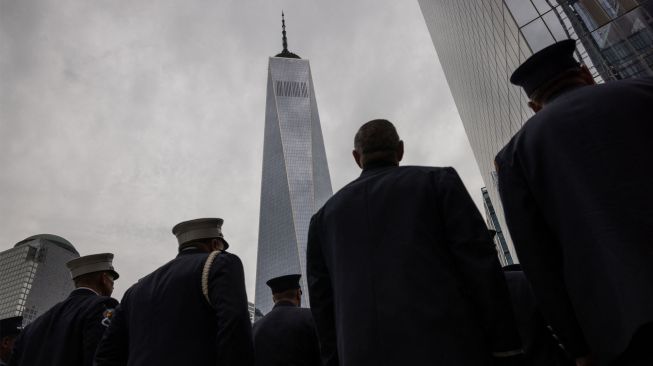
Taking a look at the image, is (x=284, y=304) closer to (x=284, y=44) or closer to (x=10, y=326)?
(x=10, y=326)

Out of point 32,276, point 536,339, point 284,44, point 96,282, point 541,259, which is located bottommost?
point 536,339

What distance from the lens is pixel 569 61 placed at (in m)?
2.27

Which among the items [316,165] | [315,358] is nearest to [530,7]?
[315,358]

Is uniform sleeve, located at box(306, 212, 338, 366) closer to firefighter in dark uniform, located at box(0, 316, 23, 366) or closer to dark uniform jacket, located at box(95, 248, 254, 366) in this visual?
Answer: dark uniform jacket, located at box(95, 248, 254, 366)

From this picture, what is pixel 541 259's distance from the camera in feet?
6.13

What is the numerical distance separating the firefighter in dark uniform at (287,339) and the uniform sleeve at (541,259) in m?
2.75

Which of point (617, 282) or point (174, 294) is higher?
point (174, 294)

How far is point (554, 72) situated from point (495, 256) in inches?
39.9

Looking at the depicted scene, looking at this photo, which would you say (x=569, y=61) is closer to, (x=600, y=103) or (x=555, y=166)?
(x=600, y=103)

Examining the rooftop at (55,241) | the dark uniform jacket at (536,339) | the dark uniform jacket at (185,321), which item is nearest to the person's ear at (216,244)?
the dark uniform jacket at (185,321)

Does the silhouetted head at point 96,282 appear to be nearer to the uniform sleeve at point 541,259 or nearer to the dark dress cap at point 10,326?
the dark dress cap at point 10,326

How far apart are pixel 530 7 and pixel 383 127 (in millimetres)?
15839

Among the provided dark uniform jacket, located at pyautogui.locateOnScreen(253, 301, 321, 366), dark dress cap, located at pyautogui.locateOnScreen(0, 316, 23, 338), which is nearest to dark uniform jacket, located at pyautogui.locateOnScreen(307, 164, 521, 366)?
dark uniform jacket, located at pyautogui.locateOnScreen(253, 301, 321, 366)

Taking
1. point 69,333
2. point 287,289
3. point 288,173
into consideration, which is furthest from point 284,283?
point 288,173
